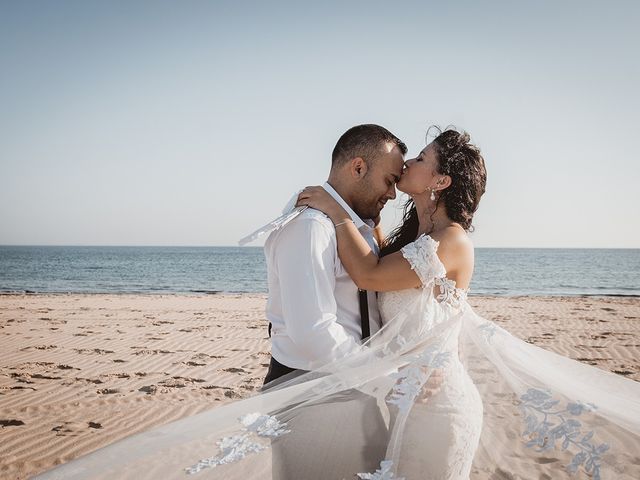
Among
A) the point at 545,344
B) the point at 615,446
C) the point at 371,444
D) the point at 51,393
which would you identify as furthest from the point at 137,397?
the point at 545,344

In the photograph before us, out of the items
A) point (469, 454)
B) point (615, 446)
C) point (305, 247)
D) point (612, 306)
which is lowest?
point (612, 306)

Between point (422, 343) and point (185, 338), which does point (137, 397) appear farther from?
point (422, 343)

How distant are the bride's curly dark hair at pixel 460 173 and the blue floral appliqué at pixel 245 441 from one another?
5.87 feet

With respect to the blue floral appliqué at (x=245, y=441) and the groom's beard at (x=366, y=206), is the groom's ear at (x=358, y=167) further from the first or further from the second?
the blue floral appliqué at (x=245, y=441)

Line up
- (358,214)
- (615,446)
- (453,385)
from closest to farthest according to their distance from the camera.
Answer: (615,446) → (453,385) → (358,214)

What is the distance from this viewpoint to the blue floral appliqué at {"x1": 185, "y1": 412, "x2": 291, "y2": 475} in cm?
201

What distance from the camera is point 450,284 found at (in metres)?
2.81

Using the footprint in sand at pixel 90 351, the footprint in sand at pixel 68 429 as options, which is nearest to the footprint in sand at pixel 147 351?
the footprint in sand at pixel 90 351

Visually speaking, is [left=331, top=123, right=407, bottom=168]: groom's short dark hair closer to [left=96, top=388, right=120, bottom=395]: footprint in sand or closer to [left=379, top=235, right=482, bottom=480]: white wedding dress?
[left=379, top=235, right=482, bottom=480]: white wedding dress

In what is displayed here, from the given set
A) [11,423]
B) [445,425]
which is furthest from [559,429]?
[11,423]

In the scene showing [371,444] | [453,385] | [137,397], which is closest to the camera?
[371,444]

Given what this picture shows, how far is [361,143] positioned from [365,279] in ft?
2.72

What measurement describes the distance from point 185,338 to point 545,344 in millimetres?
8172

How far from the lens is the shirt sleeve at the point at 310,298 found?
2.34 meters
